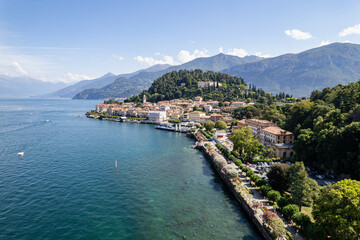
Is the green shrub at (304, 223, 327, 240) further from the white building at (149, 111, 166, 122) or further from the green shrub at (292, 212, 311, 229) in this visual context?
the white building at (149, 111, 166, 122)

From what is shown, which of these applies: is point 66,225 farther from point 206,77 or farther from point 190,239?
point 206,77

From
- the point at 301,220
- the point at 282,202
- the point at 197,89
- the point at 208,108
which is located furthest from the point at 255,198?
the point at 197,89

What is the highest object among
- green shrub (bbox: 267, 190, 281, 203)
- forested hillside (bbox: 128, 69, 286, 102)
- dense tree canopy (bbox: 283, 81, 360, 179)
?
forested hillside (bbox: 128, 69, 286, 102)

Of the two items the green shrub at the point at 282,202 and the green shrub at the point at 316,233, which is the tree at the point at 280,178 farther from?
the green shrub at the point at 316,233

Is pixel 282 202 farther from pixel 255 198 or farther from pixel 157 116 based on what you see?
pixel 157 116

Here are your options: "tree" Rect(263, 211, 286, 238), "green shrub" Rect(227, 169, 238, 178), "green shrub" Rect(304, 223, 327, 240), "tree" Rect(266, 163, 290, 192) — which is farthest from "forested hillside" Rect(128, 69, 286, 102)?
"green shrub" Rect(304, 223, 327, 240)

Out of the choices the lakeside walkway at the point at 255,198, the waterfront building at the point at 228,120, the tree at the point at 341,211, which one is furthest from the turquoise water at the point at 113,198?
the waterfront building at the point at 228,120

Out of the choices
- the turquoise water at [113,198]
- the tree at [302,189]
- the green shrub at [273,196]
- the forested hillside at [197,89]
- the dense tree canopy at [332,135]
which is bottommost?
the turquoise water at [113,198]

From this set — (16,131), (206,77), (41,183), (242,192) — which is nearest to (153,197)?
(242,192)
